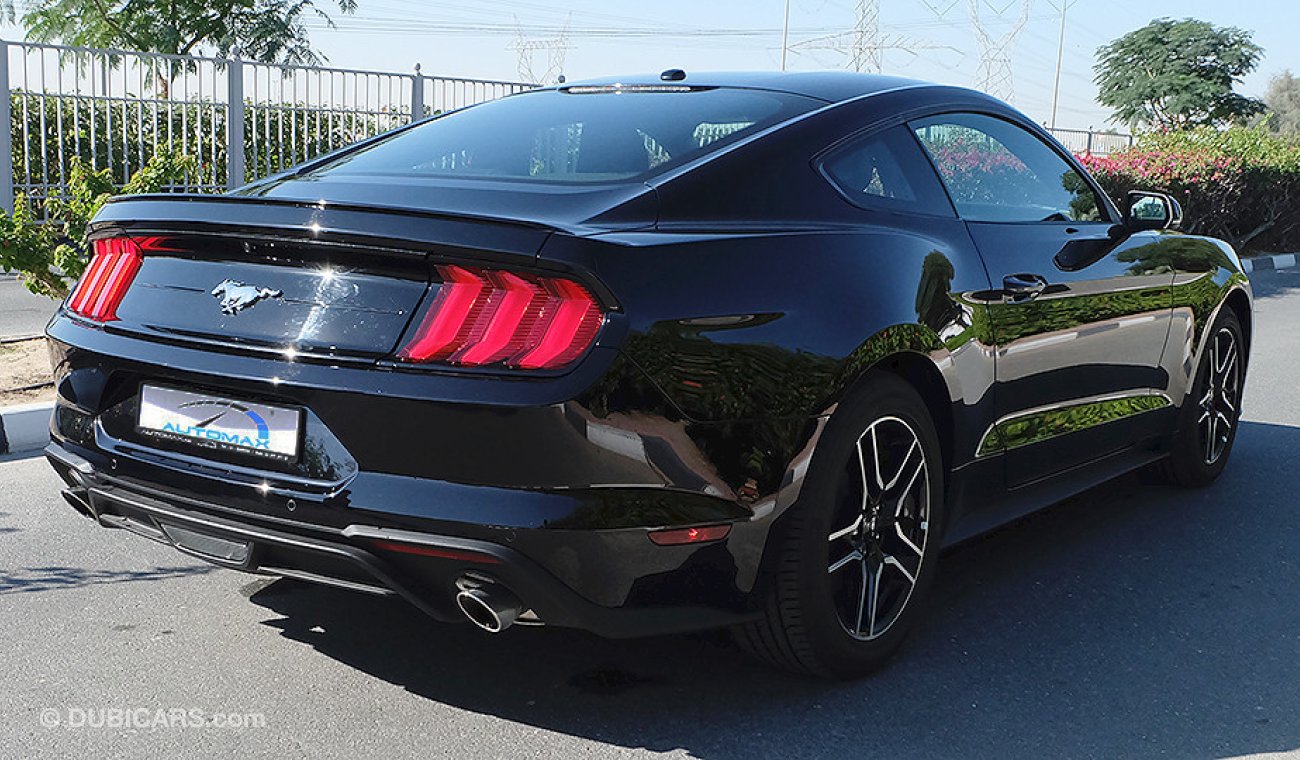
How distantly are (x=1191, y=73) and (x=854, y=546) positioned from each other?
42364 millimetres

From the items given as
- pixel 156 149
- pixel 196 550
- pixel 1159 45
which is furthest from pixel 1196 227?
pixel 1159 45

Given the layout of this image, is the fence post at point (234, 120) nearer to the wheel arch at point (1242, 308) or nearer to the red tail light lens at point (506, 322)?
the wheel arch at point (1242, 308)

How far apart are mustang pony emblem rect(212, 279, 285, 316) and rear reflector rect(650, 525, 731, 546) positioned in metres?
0.91

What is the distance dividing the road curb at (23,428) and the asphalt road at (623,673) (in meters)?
1.40

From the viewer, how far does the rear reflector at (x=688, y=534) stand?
2.80 meters

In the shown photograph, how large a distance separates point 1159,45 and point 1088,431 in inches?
1640

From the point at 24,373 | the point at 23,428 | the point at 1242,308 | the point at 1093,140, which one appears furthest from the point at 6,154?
the point at 1093,140

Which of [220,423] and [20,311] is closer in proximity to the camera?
[220,423]

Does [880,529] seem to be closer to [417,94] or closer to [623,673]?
[623,673]

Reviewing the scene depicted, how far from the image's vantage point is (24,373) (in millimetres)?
6938

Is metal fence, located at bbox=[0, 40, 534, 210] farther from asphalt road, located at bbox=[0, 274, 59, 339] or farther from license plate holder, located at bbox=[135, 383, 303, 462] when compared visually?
license plate holder, located at bbox=[135, 383, 303, 462]

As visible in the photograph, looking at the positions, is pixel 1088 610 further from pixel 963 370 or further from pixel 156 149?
pixel 156 149

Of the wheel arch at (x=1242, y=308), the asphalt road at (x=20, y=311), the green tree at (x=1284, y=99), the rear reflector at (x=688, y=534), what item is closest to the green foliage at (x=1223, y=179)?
the wheel arch at (x=1242, y=308)

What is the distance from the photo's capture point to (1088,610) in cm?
399
